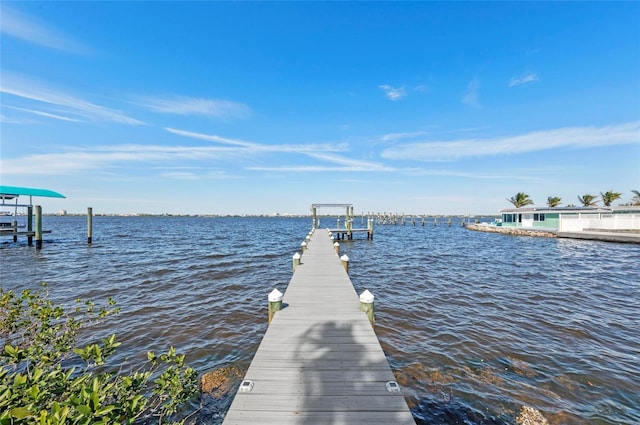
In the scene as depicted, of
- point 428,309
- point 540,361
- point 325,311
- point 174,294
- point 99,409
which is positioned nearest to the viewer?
point 99,409

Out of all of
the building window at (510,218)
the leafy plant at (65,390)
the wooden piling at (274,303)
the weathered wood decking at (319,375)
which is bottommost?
the weathered wood decking at (319,375)

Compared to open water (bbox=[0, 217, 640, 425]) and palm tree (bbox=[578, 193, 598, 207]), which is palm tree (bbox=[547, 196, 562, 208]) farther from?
open water (bbox=[0, 217, 640, 425])

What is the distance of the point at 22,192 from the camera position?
23.8 meters

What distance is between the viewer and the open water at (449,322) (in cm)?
528

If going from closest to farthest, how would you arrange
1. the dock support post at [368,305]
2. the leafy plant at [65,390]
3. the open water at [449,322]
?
the leafy plant at [65,390]
the open water at [449,322]
the dock support post at [368,305]

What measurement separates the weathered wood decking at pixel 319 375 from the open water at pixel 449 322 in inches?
49.5

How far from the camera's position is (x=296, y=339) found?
5.60 m

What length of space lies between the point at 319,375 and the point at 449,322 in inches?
239

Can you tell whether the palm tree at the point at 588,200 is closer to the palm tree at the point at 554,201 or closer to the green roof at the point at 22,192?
the palm tree at the point at 554,201

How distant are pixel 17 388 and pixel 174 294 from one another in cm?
1008

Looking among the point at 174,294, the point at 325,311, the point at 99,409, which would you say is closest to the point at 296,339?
the point at 325,311

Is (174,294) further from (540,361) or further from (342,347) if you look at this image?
(540,361)

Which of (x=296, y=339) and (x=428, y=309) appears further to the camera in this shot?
(x=428, y=309)

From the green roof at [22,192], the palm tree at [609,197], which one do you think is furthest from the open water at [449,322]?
the palm tree at [609,197]
